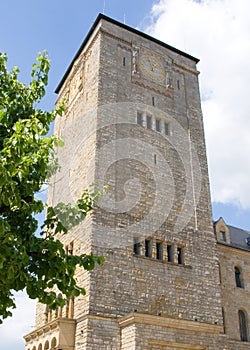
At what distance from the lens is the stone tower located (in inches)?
667

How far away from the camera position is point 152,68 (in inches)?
1024

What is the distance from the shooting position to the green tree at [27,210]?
8.20m

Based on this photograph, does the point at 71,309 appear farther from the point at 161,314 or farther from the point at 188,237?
the point at 188,237

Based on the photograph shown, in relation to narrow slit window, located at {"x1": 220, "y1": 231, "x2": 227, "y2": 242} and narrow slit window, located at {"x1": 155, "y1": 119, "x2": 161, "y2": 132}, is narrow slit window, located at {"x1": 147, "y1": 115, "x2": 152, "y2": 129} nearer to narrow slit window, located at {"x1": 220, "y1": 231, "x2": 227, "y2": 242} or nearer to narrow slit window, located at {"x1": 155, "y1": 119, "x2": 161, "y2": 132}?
narrow slit window, located at {"x1": 155, "y1": 119, "x2": 161, "y2": 132}

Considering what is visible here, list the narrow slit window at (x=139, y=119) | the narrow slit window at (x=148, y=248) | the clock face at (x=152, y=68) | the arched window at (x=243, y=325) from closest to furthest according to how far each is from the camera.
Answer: the narrow slit window at (x=148, y=248) < the arched window at (x=243, y=325) < the narrow slit window at (x=139, y=119) < the clock face at (x=152, y=68)

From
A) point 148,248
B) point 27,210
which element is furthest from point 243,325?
point 27,210

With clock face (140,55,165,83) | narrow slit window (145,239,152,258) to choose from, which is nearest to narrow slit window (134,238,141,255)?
narrow slit window (145,239,152,258)

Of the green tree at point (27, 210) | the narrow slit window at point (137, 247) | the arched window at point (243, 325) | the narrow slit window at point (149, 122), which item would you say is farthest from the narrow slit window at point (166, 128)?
the green tree at point (27, 210)

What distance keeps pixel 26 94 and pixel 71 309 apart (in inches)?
431

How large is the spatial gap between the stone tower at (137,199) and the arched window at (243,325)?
7.77ft

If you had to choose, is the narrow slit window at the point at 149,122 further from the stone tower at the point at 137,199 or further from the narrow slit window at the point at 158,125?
the narrow slit window at the point at 158,125

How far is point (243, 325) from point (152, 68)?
1570cm

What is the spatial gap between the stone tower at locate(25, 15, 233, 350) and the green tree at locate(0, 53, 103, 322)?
7.82 metres

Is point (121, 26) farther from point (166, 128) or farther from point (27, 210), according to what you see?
point (27, 210)
